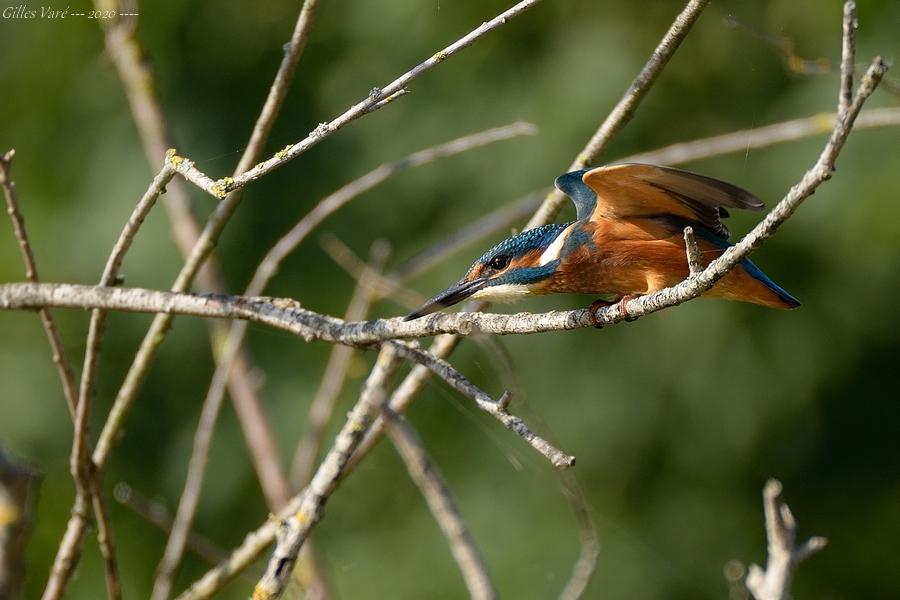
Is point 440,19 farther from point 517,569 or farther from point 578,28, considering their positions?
point 517,569

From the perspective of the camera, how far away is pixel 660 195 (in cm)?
221

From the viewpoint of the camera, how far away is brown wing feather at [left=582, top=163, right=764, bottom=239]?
74.4 inches

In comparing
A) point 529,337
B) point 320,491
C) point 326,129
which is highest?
point 529,337

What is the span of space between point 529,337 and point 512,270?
1.62 meters

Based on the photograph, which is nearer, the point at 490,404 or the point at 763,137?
the point at 490,404

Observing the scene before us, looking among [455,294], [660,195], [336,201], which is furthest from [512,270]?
[336,201]

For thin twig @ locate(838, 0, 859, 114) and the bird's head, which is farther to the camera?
the bird's head

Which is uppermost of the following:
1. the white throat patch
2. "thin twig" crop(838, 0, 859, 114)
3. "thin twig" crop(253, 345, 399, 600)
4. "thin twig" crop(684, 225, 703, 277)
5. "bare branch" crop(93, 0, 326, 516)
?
"bare branch" crop(93, 0, 326, 516)

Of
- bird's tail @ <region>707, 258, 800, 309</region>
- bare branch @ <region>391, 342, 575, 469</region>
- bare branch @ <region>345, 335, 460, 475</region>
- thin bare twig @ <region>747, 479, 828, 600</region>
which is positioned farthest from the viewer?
bird's tail @ <region>707, 258, 800, 309</region>

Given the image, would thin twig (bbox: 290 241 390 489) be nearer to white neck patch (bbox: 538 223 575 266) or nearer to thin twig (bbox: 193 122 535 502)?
thin twig (bbox: 193 122 535 502)

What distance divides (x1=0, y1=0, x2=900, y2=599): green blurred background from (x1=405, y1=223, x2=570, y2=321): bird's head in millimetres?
1345

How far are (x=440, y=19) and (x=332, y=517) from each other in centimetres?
200

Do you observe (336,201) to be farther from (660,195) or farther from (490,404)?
(490,404)

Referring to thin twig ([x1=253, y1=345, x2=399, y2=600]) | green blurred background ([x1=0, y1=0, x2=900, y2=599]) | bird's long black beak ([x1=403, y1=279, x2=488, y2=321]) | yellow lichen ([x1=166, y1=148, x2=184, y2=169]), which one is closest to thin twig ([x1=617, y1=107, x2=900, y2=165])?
bird's long black beak ([x1=403, y1=279, x2=488, y2=321])
